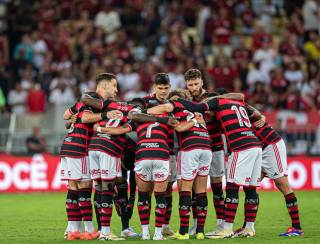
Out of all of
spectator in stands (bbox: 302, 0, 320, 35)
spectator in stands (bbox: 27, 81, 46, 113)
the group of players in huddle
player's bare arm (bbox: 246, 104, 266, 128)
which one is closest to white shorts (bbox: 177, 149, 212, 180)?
the group of players in huddle

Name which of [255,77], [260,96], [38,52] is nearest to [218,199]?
[260,96]

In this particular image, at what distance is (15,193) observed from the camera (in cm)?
2219

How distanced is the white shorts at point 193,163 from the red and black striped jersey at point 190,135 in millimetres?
78

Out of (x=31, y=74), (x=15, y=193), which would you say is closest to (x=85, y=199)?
(x=15, y=193)

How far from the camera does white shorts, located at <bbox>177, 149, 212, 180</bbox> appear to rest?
12.8 m

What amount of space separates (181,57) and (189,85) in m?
12.3

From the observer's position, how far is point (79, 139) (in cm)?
1315

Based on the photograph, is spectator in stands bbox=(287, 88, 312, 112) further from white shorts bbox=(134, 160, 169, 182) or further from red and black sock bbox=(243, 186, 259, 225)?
white shorts bbox=(134, 160, 169, 182)

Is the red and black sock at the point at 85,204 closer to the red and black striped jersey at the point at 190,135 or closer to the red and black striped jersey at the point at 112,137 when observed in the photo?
the red and black striped jersey at the point at 112,137

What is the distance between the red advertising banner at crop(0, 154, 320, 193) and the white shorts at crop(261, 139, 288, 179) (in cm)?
886

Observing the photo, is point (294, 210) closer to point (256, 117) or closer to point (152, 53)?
point (256, 117)

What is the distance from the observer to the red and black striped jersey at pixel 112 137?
1282 cm

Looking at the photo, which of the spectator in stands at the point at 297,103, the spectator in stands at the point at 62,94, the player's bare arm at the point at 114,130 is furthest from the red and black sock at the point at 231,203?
the spectator in stands at the point at 62,94

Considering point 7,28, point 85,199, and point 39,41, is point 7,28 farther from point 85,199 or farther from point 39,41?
point 85,199
